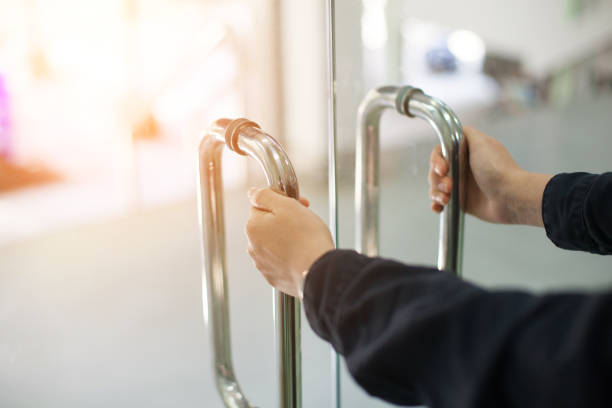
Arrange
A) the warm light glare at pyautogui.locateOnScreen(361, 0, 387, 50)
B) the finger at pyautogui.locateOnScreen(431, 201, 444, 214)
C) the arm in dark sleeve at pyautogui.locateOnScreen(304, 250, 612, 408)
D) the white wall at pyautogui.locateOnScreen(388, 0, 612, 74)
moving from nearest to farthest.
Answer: the arm in dark sleeve at pyautogui.locateOnScreen(304, 250, 612, 408), the finger at pyautogui.locateOnScreen(431, 201, 444, 214), the warm light glare at pyautogui.locateOnScreen(361, 0, 387, 50), the white wall at pyautogui.locateOnScreen(388, 0, 612, 74)

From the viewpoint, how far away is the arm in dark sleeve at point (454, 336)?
41 centimetres

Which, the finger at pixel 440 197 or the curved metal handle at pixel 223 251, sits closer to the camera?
the curved metal handle at pixel 223 251

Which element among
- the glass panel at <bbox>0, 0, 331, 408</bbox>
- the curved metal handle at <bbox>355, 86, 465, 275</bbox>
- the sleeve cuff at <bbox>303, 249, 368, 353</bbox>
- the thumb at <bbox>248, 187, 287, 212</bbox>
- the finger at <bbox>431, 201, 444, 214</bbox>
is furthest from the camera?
the finger at <bbox>431, 201, 444, 214</bbox>

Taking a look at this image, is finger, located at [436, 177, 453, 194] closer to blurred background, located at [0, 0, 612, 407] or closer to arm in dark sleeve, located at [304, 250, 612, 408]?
blurred background, located at [0, 0, 612, 407]

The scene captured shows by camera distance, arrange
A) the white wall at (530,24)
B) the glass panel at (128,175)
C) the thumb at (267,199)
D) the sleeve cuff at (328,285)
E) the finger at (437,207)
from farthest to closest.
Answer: the white wall at (530,24)
the finger at (437,207)
the glass panel at (128,175)
the thumb at (267,199)
the sleeve cuff at (328,285)

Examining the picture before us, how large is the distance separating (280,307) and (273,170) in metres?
0.20

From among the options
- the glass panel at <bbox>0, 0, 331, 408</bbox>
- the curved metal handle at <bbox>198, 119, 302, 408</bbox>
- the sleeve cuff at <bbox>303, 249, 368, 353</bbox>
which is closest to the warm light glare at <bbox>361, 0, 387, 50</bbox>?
the glass panel at <bbox>0, 0, 331, 408</bbox>

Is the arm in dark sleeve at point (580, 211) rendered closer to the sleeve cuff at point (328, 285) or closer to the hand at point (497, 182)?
the hand at point (497, 182)

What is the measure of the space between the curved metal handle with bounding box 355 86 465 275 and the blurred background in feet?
0.31

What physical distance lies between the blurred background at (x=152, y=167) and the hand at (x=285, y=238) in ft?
1.05

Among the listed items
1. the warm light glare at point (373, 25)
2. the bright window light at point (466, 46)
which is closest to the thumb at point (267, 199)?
the warm light glare at point (373, 25)

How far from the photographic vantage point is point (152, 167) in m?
0.95

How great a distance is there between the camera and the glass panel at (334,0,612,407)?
4.01 feet

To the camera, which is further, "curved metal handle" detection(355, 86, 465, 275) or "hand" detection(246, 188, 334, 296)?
"curved metal handle" detection(355, 86, 465, 275)
